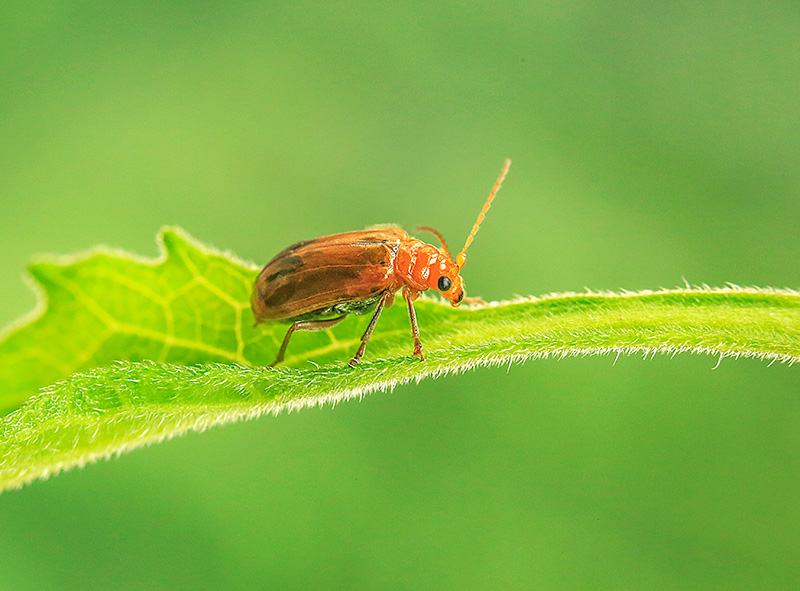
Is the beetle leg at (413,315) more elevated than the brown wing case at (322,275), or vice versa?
the brown wing case at (322,275)

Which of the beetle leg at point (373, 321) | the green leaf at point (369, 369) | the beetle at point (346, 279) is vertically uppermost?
the beetle at point (346, 279)

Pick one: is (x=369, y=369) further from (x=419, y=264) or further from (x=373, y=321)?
(x=419, y=264)

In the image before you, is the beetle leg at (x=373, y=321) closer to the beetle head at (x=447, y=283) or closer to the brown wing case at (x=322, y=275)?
the brown wing case at (x=322, y=275)

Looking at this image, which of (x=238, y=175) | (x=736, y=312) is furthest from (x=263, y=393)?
(x=238, y=175)

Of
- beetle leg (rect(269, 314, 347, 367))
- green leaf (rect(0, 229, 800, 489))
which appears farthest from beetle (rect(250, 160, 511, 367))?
green leaf (rect(0, 229, 800, 489))

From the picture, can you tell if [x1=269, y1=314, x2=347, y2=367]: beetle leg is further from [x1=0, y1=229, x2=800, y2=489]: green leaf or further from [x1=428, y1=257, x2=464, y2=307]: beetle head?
[x1=0, y1=229, x2=800, y2=489]: green leaf

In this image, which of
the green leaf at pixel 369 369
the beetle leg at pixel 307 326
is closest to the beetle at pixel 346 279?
the beetle leg at pixel 307 326

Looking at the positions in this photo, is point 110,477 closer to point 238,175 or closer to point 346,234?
point 346,234
